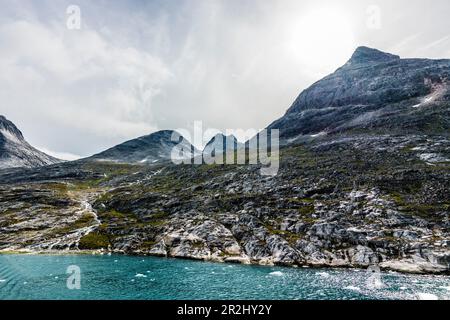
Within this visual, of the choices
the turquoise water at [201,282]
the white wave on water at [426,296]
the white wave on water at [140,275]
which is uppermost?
the white wave on water at [426,296]

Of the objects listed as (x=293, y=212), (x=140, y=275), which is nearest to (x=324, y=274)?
(x=293, y=212)

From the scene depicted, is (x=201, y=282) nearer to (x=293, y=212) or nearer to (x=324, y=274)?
(x=324, y=274)

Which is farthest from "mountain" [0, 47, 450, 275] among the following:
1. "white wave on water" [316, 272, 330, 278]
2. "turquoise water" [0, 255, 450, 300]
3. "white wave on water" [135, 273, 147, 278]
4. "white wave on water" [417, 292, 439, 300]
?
"white wave on water" [135, 273, 147, 278]

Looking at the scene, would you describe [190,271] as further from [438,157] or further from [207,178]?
[438,157]

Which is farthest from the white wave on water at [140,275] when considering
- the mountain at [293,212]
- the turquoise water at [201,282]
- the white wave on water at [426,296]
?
the white wave on water at [426,296]

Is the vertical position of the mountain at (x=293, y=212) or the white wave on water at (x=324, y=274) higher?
the mountain at (x=293, y=212)

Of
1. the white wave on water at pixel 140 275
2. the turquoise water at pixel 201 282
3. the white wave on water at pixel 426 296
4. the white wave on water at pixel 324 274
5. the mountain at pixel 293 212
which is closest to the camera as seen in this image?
the white wave on water at pixel 426 296

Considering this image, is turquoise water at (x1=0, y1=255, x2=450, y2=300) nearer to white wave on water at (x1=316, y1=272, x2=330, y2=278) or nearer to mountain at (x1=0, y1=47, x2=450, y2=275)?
white wave on water at (x1=316, y1=272, x2=330, y2=278)

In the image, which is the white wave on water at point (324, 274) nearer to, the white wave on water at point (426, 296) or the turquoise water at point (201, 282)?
the turquoise water at point (201, 282)

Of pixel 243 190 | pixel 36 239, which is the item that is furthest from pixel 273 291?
pixel 36 239

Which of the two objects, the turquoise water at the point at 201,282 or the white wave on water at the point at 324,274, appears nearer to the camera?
the turquoise water at the point at 201,282
